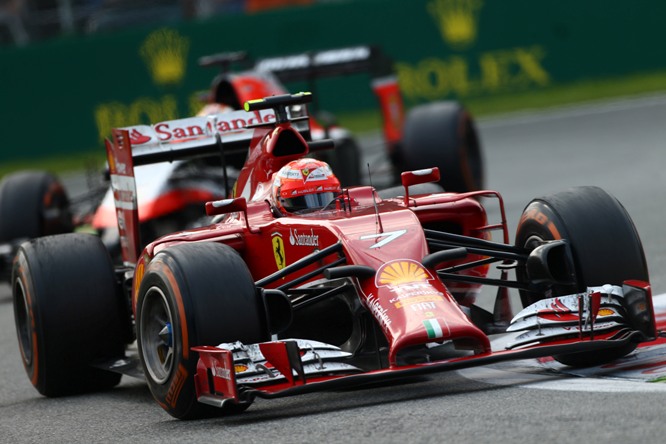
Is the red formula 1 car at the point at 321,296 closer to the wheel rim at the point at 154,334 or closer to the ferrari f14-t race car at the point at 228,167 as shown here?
the wheel rim at the point at 154,334

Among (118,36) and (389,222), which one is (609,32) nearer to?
(118,36)

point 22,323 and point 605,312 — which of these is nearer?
point 605,312

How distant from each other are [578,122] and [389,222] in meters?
16.0

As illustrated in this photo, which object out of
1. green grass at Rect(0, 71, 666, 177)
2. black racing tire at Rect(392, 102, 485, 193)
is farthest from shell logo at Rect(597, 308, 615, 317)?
green grass at Rect(0, 71, 666, 177)

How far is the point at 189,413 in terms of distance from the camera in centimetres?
689

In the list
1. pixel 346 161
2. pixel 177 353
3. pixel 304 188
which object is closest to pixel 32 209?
pixel 346 161

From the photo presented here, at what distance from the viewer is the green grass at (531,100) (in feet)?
81.0

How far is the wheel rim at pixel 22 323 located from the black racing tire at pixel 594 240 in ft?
10.6

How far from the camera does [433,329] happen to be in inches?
254

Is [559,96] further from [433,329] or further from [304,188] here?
[433,329]

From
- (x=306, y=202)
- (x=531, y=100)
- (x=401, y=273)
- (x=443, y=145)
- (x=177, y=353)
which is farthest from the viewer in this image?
(x=531, y=100)

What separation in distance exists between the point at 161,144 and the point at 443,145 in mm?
5907

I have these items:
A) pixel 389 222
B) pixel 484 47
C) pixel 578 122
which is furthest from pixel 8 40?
pixel 389 222

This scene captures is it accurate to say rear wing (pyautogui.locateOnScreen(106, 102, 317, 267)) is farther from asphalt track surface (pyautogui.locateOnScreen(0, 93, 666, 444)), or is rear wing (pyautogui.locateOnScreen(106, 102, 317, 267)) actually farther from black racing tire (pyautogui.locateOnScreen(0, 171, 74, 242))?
black racing tire (pyautogui.locateOnScreen(0, 171, 74, 242))
